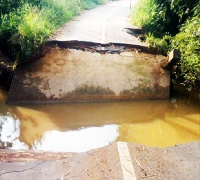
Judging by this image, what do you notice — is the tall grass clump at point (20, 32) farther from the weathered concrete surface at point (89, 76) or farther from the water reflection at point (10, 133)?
the water reflection at point (10, 133)

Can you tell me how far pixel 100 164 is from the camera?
315 centimetres

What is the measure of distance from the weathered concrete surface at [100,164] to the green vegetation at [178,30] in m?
3.61

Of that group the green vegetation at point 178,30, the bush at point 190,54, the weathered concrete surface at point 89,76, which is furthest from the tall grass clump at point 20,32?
the bush at point 190,54

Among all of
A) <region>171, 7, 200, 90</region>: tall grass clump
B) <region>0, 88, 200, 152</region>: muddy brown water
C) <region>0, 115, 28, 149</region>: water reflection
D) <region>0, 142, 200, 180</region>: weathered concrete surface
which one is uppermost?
<region>171, 7, 200, 90</region>: tall grass clump

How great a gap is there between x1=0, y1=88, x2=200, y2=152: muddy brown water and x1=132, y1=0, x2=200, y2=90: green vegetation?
3.12 feet

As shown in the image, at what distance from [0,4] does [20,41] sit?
102 inches

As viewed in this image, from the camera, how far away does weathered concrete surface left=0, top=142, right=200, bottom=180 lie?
9.82 feet

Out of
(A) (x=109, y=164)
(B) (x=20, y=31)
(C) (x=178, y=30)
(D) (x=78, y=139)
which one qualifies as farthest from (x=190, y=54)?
(B) (x=20, y=31)

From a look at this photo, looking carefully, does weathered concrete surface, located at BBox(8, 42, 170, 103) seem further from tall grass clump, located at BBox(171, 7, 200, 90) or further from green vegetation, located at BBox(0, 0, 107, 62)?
tall grass clump, located at BBox(171, 7, 200, 90)

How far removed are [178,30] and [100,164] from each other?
696cm

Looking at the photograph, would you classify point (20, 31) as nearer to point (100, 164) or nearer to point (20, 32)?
point (20, 32)

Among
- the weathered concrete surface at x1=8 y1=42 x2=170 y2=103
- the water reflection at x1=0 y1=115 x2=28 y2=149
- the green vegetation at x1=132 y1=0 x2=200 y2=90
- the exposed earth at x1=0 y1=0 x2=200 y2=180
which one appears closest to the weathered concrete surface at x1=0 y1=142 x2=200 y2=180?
the exposed earth at x1=0 y1=0 x2=200 y2=180

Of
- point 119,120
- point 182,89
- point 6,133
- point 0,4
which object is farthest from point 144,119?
point 0,4

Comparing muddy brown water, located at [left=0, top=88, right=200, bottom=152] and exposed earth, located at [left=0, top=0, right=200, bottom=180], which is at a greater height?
exposed earth, located at [left=0, top=0, right=200, bottom=180]
